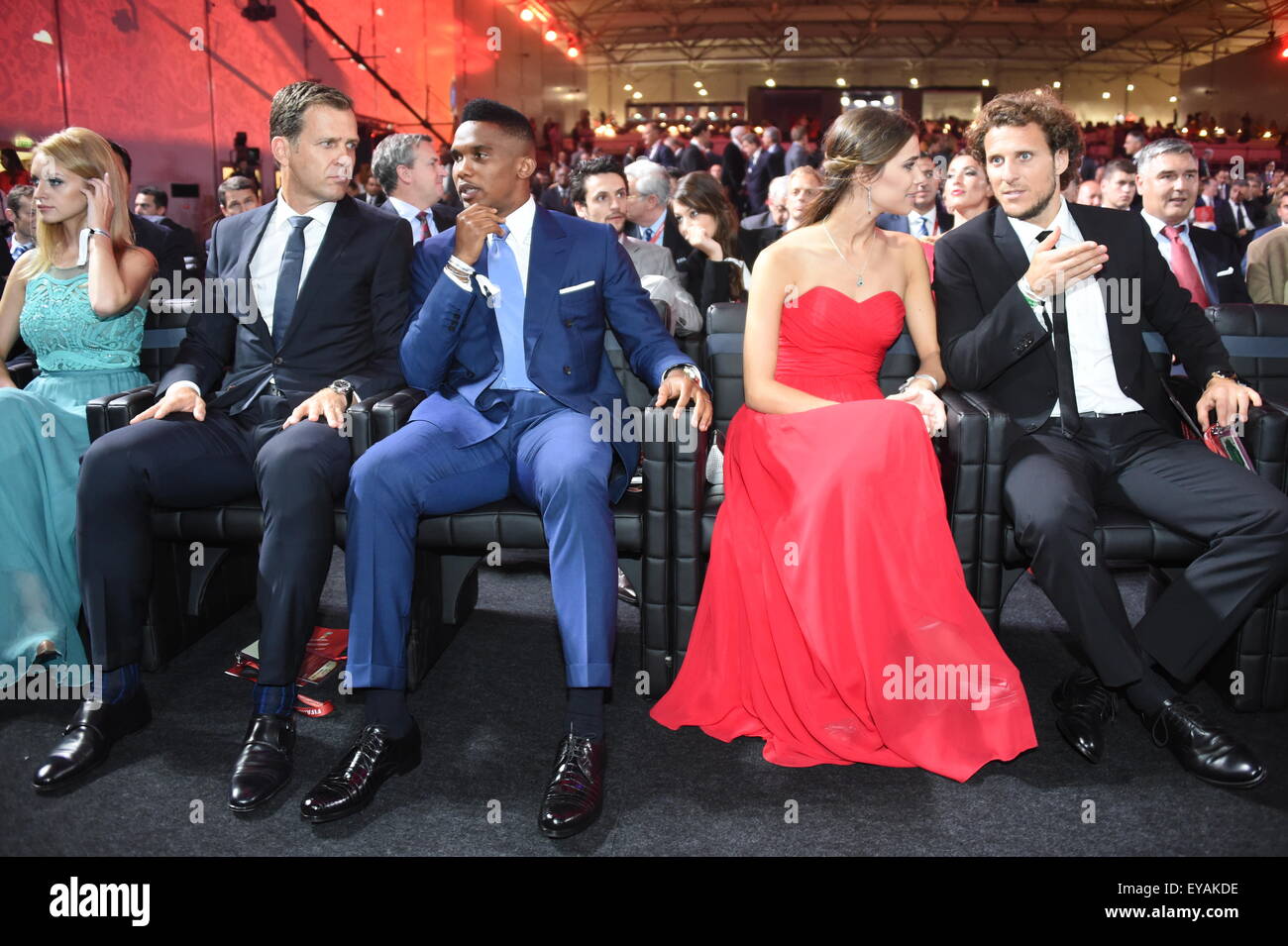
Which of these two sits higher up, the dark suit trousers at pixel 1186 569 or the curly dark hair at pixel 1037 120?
the curly dark hair at pixel 1037 120

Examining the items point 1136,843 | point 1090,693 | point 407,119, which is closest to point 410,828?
point 1136,843

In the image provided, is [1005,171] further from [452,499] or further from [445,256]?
[452,499]

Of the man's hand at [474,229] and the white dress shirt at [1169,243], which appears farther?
the white dress shirt at [1169,243]

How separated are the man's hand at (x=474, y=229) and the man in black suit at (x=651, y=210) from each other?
2452mm

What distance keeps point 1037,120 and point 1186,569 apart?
1196 millimetres

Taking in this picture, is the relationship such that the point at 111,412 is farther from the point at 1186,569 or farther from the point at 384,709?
the point at 1186,569

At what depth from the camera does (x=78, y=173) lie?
2.82 meters

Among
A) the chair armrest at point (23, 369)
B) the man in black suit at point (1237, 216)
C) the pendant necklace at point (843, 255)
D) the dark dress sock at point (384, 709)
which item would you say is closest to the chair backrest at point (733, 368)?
the pendant necklace at point (843, 255)

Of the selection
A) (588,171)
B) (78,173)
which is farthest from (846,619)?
(588,171)

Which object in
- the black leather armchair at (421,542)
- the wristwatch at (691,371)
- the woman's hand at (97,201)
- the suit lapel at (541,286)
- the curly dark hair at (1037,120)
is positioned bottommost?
the black leather armchair at (421,542)

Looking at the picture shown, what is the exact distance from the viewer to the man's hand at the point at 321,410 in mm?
2457

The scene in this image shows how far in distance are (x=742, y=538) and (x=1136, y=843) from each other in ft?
3.32

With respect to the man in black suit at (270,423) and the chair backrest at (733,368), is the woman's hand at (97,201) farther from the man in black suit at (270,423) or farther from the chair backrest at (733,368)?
the chair backrest at (733,368)

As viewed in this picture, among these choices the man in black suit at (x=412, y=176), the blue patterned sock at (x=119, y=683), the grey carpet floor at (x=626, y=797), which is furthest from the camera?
the man in black suit at (x=412, y=176)
